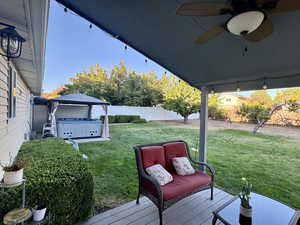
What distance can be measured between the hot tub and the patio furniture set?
6.03m

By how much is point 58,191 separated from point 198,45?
283 centimetres

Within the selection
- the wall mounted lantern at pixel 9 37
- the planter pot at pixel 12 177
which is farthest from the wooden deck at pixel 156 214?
the wall mounted lantern at pixel 9 37

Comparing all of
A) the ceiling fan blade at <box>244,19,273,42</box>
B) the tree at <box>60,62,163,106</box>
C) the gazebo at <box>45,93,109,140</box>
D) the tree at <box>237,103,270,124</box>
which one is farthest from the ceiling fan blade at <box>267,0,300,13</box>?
the tree at <box>60,62,163,106</box>

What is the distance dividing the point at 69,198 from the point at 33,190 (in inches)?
15.8

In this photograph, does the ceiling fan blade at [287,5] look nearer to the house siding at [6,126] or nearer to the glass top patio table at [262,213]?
the glass top patio table at [262,213]

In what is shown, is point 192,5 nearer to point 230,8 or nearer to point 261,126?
point 230,8

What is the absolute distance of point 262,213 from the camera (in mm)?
1786

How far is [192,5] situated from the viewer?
53.1 inches

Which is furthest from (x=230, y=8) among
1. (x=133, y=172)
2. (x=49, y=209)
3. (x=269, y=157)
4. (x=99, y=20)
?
(x=269, y=157)

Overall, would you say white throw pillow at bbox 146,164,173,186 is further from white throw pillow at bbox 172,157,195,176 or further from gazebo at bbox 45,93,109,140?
gazebo at bbox 45,93,109,140

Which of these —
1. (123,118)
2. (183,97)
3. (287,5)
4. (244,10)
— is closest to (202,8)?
(244,10)

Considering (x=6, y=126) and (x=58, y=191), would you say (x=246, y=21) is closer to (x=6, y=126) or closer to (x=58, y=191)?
(x=58, y=191)

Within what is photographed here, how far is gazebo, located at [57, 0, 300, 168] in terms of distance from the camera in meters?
1.40

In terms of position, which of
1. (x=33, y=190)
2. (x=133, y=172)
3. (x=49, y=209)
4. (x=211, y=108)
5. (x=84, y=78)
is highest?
(x=84, y=78)
